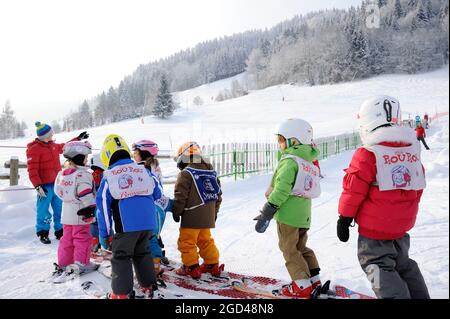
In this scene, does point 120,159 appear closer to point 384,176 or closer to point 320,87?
point 384,176

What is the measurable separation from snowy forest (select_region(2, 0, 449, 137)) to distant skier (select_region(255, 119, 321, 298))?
127 cm

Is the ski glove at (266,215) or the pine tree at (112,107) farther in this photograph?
the pine tree at (112,107)

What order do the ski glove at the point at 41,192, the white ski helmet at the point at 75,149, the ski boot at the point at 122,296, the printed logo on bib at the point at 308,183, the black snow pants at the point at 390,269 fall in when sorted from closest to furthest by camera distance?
the black snow pants at the point at 390,269
the ski boot at the point at 122,296
the printed logo on bib at the point at 308,183
the white ski helmet at the point at 75,149
the ski glove at the point at 41,192

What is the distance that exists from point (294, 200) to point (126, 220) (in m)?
1.56

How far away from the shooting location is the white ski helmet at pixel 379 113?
2.75 metres

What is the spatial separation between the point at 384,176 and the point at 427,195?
6532mm

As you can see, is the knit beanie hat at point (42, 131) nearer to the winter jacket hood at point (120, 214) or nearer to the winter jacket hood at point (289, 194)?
the winter jacket hood at point (120, 214)

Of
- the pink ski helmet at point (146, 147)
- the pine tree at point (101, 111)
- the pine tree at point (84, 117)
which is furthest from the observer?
the pine tree at point (101, 111)

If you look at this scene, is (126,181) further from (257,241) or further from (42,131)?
(42,131)

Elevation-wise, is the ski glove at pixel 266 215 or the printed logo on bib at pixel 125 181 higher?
the printed logo on bib at pixel 125 181

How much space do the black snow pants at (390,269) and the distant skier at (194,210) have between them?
1828mm

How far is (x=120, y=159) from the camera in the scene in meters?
3.53

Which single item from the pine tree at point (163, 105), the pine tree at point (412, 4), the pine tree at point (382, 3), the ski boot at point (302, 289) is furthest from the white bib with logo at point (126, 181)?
the pine tree at point (163, 105)

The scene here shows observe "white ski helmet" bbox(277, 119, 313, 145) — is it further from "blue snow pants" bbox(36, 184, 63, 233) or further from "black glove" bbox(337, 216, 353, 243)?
"blue snow pants" bbox(36, 184, 63, 233)
